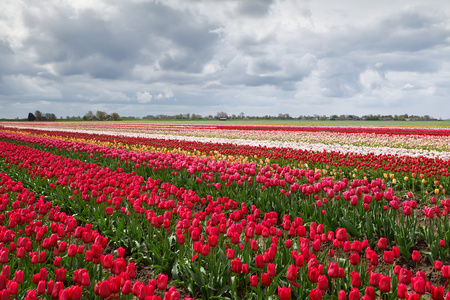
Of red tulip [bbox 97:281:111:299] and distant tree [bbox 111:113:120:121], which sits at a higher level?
distant tree [bbox 111:113:120:121]

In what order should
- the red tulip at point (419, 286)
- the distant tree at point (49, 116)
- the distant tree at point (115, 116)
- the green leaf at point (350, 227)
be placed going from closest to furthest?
the red tulip at point (419, 286), the green leaf at point (350, 227), the distant tree at point (49, 116), the distant tree at point (115, 116)

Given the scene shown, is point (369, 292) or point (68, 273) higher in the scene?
point (369, 292)

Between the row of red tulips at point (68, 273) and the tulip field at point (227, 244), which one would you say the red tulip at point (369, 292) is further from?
the row of red tulips at point (68, 273)

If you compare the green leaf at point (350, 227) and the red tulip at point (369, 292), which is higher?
the red tulip at point (369, 292)

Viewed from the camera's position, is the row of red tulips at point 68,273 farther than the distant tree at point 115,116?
No

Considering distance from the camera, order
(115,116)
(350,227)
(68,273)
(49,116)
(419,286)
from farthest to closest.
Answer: (115,116)
(49,116)
(350,227)
(68,273)
(419,286)

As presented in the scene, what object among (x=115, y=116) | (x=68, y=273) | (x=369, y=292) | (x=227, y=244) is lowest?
(x=68, y=273)

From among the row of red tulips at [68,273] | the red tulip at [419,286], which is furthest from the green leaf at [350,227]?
the row of red tulips at [68,273]

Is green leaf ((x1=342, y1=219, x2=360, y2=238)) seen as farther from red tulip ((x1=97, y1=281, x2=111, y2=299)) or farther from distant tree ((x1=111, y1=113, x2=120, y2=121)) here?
distant tree ((x1=111, y1=113, x2=120, y2=121))

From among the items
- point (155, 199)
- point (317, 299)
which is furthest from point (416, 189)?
point (317, 299)

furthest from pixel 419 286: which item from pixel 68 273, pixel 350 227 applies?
pixel 68 273

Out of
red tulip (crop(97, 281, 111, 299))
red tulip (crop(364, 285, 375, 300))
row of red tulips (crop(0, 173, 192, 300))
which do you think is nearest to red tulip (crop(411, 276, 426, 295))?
red tulip (crop(364, 285, 375, 300))

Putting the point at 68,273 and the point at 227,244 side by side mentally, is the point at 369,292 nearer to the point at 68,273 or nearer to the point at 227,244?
the point at 227,244

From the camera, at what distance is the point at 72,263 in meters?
3.98
